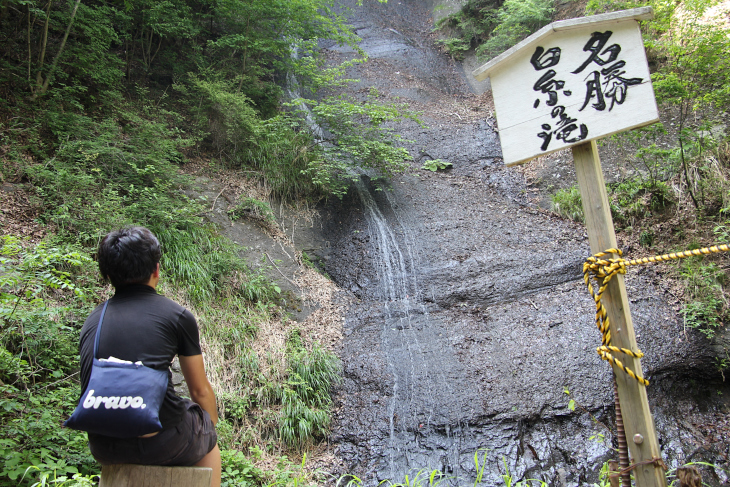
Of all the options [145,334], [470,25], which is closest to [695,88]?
[145,334]

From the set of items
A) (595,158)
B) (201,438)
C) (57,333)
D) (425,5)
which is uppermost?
(425,5)

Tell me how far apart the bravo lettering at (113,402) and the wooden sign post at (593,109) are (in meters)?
2.49

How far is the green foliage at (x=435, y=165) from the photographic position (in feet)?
35.0

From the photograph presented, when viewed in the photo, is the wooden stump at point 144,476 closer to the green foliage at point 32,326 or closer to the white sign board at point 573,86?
the green foliage at point 32,326

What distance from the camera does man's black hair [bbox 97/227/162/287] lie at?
191 centimetres

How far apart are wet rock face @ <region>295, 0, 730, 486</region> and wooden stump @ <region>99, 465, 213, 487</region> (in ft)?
8.02

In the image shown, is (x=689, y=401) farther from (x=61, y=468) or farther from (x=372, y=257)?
(x=61, y=468)

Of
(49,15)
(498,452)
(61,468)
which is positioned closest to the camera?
(61,468)

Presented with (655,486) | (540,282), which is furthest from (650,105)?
(540,282)

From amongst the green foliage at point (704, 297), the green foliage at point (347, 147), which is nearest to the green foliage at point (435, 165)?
the green foliage at point (347, 147)

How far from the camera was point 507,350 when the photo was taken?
591 cm

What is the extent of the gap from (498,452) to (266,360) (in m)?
3.14

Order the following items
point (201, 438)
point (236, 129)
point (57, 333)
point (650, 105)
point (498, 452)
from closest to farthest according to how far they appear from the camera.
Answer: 1. point (201, 438)
2. point (650, 105)
3. point (57, 333)
4. point (498, 452)
5. point (236, 129)

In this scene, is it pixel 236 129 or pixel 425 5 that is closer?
pixel 236 129
